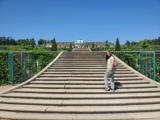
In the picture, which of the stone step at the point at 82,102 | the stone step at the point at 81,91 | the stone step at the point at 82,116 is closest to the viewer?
the stone step at the point at 82,116

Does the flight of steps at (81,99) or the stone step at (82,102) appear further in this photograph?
the stone step at (82,102)

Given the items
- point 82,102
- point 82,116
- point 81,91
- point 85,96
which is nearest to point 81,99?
point 85,96

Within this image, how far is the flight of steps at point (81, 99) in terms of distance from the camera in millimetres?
4168

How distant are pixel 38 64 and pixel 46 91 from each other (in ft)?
18.3

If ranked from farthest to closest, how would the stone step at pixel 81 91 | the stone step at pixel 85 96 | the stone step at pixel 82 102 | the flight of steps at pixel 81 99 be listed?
the stone step at pixel 81 91, the stone step at pixel 85 96, the stone step at pixel 82 102, the flight of steps at pixel 81 99

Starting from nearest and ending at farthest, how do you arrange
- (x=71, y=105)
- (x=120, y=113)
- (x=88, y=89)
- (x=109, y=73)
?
(x=120, y=113) → (x=71, y=105) → (x=109, y=73) → (x=88, y=89)

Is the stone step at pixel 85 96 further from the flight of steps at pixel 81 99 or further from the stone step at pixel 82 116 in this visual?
the stone step at pixel 82 116

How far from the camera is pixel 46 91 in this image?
18.6 feet

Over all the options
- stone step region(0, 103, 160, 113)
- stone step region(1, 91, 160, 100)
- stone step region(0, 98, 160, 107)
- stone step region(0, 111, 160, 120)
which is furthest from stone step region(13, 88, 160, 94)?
stone step region(0, 111, 160, 120)

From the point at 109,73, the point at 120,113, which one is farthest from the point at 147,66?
the point at 120,113

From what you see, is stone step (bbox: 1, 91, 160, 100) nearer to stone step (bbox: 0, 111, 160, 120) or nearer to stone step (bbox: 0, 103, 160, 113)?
stone step (bbox: 0, 103, 160, 113)

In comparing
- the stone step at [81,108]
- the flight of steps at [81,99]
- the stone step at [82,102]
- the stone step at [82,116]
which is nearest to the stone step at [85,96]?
the flight of steps at [81,99]

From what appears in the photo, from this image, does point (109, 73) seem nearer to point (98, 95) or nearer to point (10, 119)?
point (98, 95)

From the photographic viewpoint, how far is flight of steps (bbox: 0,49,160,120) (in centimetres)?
417
